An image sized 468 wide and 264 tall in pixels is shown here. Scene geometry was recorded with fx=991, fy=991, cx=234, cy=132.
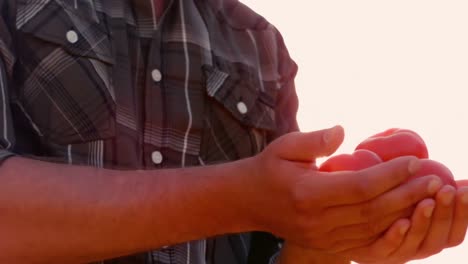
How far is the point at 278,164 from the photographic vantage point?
2.13 metres

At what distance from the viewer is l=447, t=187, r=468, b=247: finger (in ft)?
7.23

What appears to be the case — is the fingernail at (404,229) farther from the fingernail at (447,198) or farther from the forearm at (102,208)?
the forearm at (102,208)

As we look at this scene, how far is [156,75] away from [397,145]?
27.4 inches

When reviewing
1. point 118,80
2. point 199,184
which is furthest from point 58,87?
point 199,184

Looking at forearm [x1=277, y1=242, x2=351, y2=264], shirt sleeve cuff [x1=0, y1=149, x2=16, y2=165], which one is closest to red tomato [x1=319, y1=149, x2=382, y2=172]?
forearm [x1=277, y1=242, x2=351, y2=264]

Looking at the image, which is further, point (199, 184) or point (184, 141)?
point (184, 141)

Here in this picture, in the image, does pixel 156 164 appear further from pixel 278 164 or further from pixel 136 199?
pixel 278 164

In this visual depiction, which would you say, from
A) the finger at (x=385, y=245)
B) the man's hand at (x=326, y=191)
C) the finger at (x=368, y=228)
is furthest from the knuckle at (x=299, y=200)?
the finger at (x=385, y=245)

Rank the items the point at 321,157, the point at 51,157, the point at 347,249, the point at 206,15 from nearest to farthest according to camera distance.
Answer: the point at 321,157 → the point at 347,249 → the point at 51,157 → the point at 206,15

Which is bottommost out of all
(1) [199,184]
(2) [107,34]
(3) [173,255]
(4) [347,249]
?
(3) [173,255]

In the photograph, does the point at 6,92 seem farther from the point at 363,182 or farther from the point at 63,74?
the point at 363,182

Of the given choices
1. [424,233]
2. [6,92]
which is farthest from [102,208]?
[424,233]

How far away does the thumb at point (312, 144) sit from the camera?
6.83ft

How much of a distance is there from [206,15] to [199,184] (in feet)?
3.04
